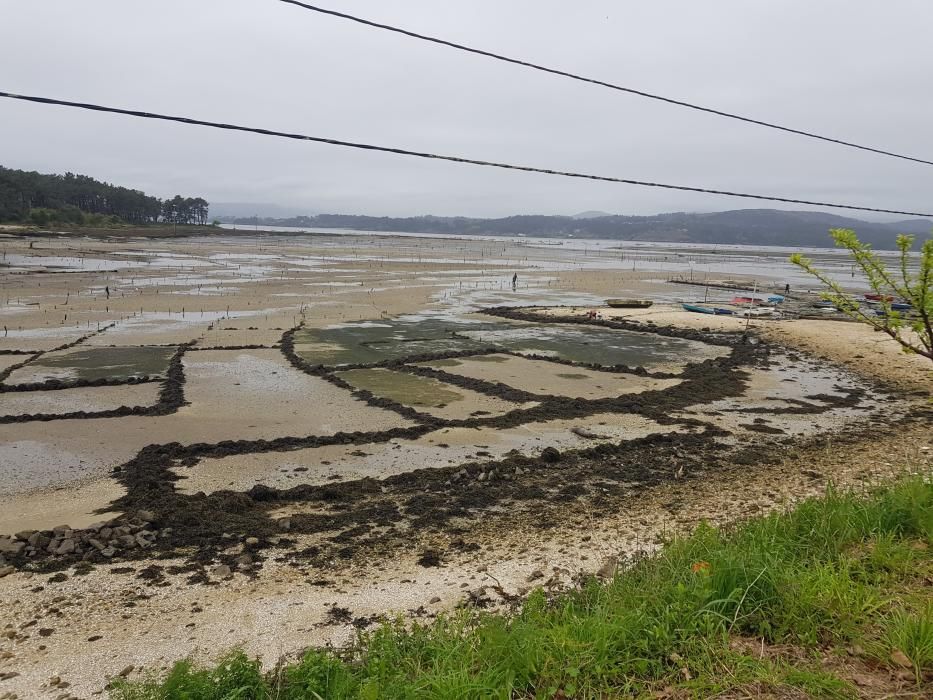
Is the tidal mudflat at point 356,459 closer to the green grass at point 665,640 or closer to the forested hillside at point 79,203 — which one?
the green grass at point 665,640

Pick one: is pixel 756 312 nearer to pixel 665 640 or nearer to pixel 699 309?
pixel 699 309

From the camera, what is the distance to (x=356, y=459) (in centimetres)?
1065

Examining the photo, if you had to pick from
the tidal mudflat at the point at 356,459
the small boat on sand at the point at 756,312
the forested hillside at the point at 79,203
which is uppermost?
the forested hillside at the point at 79,203

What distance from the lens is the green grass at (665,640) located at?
3871 millimetres

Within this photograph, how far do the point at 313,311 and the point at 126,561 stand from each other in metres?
24.0

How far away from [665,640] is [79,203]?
5940 inches

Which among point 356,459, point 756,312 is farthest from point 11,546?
point 756,312

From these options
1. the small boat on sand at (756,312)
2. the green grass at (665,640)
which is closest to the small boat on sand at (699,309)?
the small boat on sand at (756,312)

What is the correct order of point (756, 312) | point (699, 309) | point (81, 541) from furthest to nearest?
point (756, 312)
point (699, 309)
point (81, 541)

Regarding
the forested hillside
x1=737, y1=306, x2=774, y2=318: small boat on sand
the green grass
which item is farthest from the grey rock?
the forested hillside

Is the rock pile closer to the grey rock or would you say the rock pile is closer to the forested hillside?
the grey rock

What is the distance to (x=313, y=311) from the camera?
1192 inches

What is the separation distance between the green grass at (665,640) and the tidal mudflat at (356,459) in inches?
39.7

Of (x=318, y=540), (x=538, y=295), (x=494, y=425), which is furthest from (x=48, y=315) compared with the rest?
(x=538, y=295)
